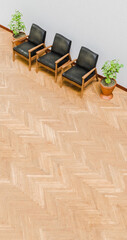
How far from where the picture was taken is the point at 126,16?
5203 millimetres

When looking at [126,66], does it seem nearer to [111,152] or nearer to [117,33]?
[117,33]

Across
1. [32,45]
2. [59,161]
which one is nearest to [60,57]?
[32,45]

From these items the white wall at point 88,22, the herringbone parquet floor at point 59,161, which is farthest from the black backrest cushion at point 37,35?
the herringbone parquet floor at point 59,161

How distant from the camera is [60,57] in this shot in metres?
6.23

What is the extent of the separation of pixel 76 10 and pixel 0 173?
3447mm

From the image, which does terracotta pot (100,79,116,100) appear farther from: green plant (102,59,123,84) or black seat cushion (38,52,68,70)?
black seat cushion (38,52,68,70)

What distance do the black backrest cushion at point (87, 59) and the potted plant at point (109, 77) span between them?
0.28m

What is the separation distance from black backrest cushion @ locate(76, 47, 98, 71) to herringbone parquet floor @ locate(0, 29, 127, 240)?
0.52 meters

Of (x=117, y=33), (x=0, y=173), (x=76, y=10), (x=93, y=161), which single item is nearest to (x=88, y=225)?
(x=93, y=161)

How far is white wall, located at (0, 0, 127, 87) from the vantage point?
5.37m

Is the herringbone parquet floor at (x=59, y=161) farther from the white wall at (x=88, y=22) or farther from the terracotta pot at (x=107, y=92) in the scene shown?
the white wall at (x=88, y=22)

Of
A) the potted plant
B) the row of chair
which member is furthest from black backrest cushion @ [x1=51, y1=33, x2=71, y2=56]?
the potted plant

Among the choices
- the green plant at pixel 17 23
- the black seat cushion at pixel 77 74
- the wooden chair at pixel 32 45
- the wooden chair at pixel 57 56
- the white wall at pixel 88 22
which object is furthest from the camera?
the green plant at pixel 17 23

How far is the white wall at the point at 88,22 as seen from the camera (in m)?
5.37
